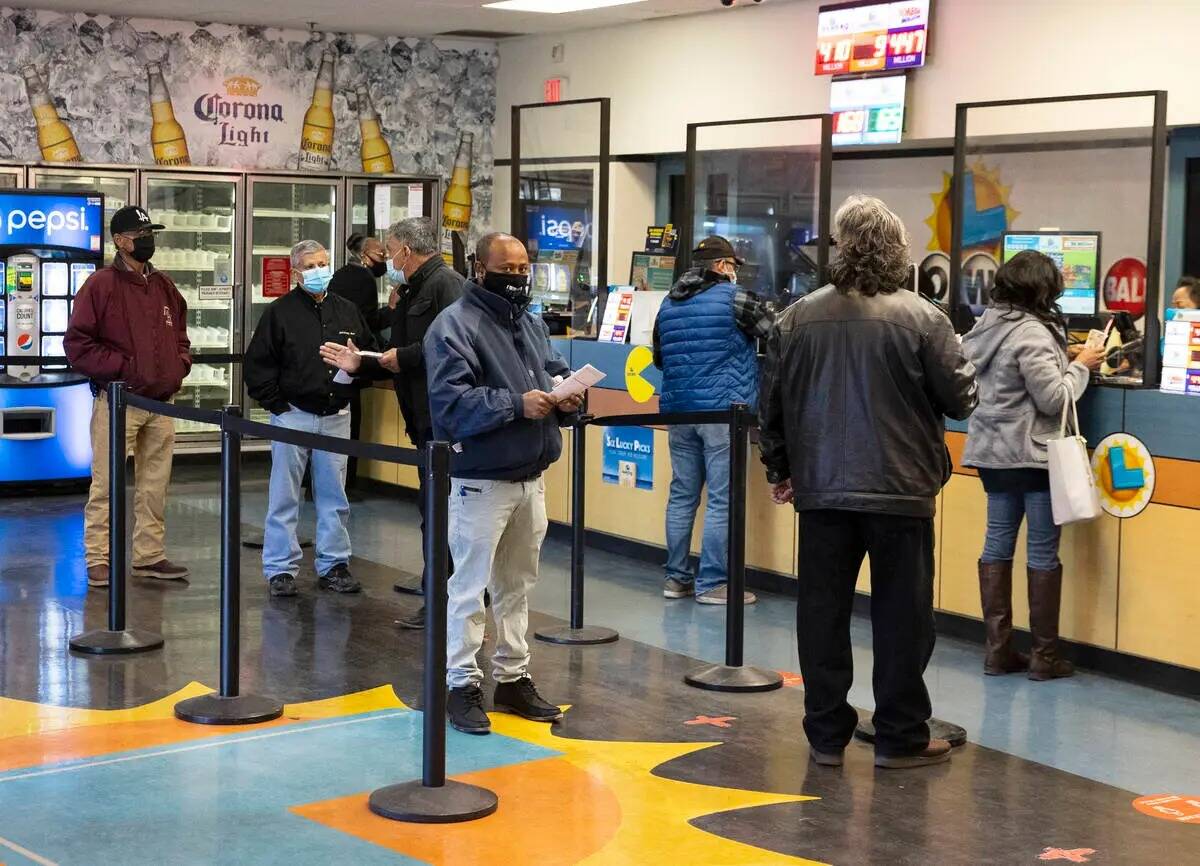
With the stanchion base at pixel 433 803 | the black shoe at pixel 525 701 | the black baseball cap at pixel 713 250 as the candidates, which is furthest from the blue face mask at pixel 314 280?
the stanchion base at pixel 433 803

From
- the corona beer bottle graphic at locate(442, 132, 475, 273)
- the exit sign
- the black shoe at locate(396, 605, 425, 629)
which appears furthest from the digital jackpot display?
the black shoe at locate(396, 605, 425, 629)

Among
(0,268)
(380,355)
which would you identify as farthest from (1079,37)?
(0,268)

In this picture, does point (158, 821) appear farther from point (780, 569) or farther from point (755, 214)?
point (755, 214)

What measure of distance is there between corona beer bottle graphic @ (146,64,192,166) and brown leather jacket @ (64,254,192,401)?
15.6 feet

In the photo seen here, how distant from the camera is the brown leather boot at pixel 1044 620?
6105 mm

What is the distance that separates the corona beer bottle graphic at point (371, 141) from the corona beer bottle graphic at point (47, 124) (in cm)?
232

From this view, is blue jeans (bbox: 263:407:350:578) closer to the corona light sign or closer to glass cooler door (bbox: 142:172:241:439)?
glass cooler door (bbox: 142:172:241:439)

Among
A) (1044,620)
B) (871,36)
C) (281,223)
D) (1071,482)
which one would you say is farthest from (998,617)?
(281,223)

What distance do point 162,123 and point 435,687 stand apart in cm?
864

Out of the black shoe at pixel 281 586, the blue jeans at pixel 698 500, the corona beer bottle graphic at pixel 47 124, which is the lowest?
the black shoe at pixel 281 586

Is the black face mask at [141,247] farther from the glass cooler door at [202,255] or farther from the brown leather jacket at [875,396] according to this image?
the glass cooler door at [202,255]

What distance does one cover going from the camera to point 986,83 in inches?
371

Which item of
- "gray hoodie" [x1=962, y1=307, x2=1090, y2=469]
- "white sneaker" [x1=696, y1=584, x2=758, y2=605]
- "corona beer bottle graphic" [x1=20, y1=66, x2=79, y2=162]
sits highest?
"corona beer bottle graphic" [x1=20, y1=66, x2=79, y2=162]

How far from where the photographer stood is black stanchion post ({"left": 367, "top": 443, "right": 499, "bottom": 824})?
427cm
